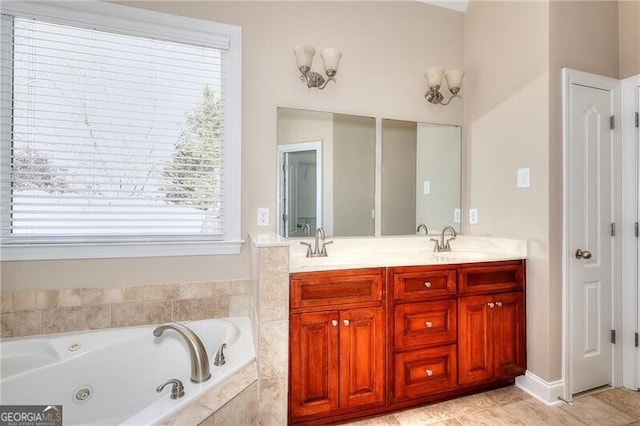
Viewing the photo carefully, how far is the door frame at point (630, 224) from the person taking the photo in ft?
7.09

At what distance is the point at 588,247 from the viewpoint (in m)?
2.11

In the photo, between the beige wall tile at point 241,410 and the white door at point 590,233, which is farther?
the white door at point 590,233

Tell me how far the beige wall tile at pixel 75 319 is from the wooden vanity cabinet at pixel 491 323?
2.18 m

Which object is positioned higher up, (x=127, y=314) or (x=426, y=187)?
(x=426, y=187)

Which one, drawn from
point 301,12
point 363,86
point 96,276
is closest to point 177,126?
point 96,276

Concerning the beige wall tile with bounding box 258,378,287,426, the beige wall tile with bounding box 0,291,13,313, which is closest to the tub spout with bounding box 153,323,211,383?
the beige wall tile with bounding box 258,378,287,426

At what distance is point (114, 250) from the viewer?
193 cm

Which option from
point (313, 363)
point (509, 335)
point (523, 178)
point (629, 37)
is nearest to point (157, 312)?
point (313, 363)

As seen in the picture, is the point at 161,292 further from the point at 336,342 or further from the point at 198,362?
the point at 336,342

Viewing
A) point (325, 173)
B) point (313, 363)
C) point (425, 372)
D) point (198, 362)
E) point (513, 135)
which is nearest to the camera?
point (198, 362)

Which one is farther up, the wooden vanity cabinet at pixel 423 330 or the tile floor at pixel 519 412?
the wooden vanity cabinet at pixel 423 330

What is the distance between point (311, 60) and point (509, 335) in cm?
228

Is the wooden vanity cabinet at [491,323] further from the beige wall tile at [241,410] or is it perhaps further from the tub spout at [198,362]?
the tub spout at [198,362]

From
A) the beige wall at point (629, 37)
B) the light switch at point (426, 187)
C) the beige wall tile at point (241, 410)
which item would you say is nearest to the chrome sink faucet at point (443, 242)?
the light switch at point (426, 187)
